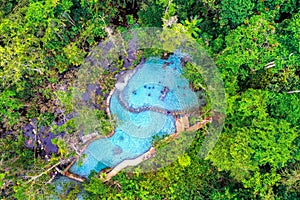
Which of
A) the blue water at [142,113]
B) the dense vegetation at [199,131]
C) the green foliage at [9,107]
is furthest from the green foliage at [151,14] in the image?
the green foliage at [9,107]

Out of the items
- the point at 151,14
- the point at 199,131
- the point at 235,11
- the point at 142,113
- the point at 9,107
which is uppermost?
the point at 235,11

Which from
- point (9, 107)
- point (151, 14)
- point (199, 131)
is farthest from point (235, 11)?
point (9, 107)

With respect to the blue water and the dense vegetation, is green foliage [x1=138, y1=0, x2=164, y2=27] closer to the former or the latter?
the dense vegetation

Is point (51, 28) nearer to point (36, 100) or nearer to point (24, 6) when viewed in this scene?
point (24, 6)

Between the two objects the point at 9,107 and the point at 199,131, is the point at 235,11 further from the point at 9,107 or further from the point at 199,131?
the point at 9,107

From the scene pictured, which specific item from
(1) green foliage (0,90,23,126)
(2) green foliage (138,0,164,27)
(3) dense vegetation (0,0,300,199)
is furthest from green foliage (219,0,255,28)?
(1) green foliage (0,90,23,126)

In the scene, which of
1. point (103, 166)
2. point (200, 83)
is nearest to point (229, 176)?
point (200, 83)
